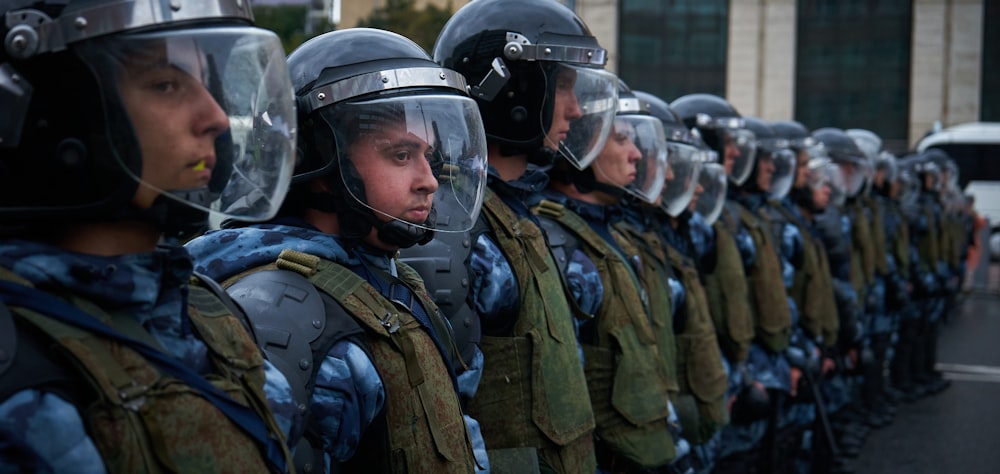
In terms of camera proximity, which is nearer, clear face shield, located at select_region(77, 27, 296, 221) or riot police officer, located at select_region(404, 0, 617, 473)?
clear face shield, located at select_region(77, 27, 296, 221)

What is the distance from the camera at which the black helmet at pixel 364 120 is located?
8.96ft

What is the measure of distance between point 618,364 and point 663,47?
103ft

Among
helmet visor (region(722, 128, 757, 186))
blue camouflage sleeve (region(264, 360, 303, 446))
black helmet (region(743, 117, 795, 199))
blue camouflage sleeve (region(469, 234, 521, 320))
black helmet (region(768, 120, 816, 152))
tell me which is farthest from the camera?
black helmet (region(768, 120, 816, 152))

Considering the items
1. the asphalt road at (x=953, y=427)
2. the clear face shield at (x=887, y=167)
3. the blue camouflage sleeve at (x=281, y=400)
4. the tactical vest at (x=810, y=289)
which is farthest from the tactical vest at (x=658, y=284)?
the clear face shield at (x=887, y=167)

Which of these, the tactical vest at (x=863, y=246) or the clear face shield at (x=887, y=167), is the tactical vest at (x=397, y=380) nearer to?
the tactical vest at (x=863, y=246)

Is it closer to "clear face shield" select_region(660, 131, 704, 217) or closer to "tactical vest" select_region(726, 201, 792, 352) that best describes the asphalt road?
"tactical vest" select_region(726, 201, 792, 352)

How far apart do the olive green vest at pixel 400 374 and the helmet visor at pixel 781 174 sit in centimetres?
572

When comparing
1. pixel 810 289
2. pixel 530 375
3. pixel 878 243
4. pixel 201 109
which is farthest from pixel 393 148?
pixel 878 243

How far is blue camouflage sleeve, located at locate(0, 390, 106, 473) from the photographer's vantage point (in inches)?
63.5

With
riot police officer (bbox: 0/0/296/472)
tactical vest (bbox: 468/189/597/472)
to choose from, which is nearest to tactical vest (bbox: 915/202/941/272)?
tactical vest (bbox: 468/189/597/472)

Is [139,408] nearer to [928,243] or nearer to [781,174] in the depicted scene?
[781,174]

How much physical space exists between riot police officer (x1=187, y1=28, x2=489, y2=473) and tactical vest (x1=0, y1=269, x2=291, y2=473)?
1.49 ft

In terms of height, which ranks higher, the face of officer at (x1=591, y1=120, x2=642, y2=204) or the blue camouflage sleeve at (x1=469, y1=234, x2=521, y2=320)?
A: the face of officer at (x1=591, y1=120, x2=642, y2=204)

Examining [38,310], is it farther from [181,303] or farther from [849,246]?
[849,246]
